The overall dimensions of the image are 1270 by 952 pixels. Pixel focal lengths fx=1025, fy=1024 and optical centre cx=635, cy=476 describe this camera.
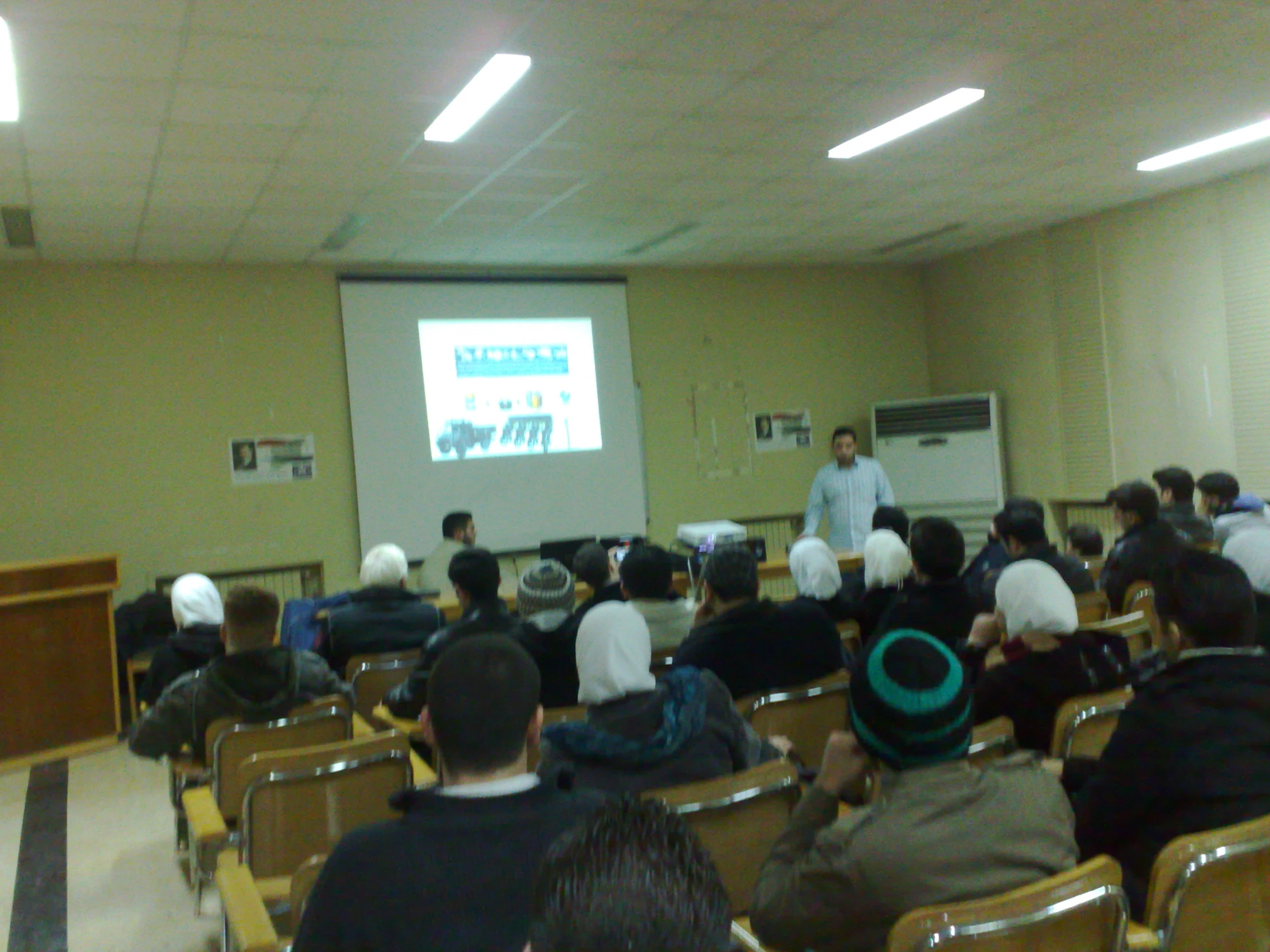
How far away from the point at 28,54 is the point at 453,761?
11.4 feet

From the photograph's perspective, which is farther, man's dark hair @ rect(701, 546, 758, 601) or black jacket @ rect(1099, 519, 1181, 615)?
black jacket @ rect(1099, 519, 1181, 615)

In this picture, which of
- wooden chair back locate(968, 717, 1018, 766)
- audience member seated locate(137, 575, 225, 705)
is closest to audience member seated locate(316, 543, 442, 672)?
audience member seated locate(137, 575, 225, 705)

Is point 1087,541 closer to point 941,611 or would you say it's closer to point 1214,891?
point 941,611

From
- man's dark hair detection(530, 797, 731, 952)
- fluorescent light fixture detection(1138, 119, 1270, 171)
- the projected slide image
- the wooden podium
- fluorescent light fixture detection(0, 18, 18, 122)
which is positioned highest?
fluorescent light fixture detection(1138, 119, 1270, 171)

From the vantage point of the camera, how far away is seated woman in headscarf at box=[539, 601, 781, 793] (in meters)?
2.12

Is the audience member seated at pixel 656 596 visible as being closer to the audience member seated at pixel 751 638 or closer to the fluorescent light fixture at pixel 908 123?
the audience member seated at pixel 751 638

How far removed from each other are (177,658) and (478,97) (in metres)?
2.66

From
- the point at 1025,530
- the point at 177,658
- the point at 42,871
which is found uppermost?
the point at 1025,530

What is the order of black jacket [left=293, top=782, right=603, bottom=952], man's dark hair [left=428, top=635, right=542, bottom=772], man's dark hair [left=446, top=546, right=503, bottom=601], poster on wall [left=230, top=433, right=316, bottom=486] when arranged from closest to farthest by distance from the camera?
black jacket [left=293, top=782, right=603, bottom=952], man's dark hair [left=428, top=635, right=542, bottom=772], man's dark hair [left=446, top=546, right=503, bottom=601], poster on wall [left=230, top=433, right=316, bottom=486]

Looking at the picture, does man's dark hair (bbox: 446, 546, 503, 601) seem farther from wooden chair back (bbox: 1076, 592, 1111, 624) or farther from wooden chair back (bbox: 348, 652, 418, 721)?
wooden chair back (bbox: 1076, 592, 1111, 624)

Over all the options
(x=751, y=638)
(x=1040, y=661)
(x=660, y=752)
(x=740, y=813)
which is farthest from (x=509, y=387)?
(x=740, y=813)

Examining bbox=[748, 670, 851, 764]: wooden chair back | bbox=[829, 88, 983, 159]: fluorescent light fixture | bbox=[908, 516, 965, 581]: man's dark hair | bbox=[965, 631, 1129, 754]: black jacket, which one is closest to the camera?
bbox=[965, 631, 1129, 754]: black jacket

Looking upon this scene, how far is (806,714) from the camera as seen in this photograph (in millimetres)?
2979

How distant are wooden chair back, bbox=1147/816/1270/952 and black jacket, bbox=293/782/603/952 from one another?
953mm
